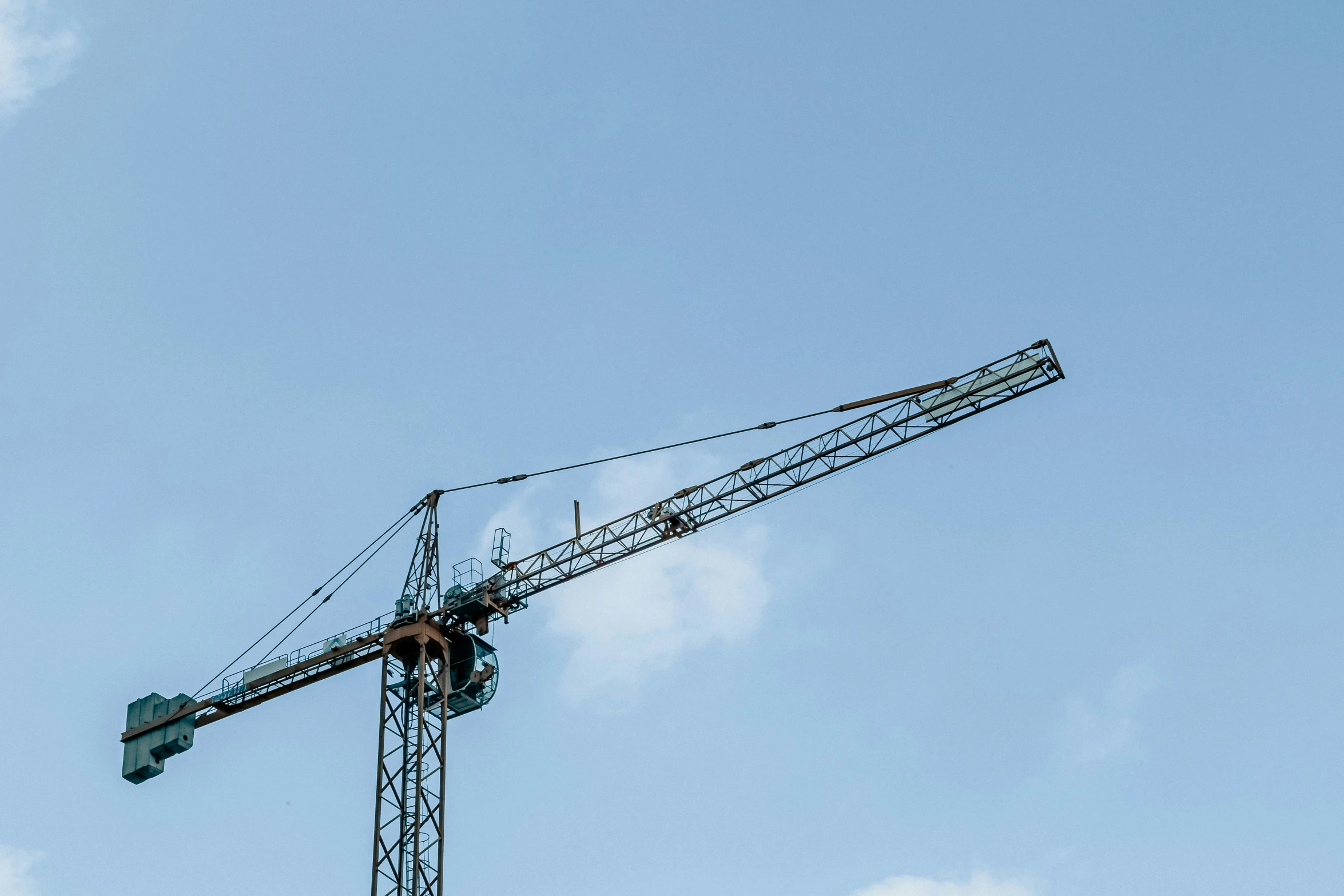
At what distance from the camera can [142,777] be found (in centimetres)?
7838

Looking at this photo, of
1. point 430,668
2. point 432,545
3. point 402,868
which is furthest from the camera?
point 432,545

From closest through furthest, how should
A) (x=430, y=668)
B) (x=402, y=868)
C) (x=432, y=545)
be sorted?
(x=402, y=868), (x=430, y=668), (x=432, y=545)

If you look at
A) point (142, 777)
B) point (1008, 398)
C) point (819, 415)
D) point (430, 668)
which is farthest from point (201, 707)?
point (1008, 398)

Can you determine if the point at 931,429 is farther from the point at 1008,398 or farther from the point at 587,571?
the point at 587,571

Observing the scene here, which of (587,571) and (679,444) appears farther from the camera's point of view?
(679,444)

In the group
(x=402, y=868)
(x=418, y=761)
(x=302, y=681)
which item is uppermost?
(x=302, y=681)

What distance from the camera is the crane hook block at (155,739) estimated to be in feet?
255

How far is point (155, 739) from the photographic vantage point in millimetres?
78000

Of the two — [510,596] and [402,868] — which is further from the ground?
[510,596]

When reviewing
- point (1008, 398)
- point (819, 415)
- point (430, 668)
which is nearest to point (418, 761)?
point (430, 668)

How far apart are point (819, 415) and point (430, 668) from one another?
20.5 meters

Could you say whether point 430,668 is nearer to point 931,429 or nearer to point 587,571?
point 587,571

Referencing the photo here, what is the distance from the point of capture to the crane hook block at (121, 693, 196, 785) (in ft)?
255

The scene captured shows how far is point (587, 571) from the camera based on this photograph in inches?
3027
